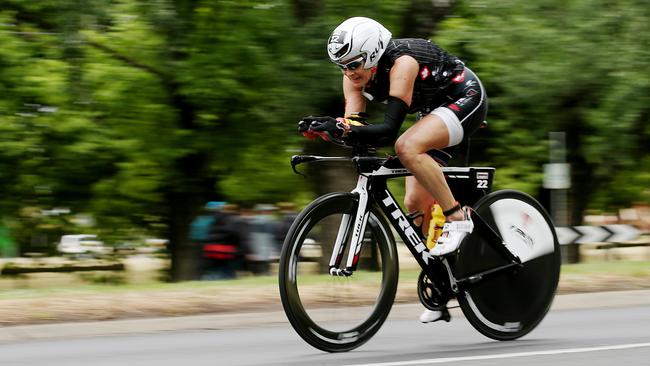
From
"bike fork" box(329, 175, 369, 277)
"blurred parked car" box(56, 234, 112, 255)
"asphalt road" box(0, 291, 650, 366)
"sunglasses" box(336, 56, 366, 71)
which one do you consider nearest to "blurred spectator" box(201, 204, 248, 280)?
"asphalt road" box(0, 291, 650, 366)

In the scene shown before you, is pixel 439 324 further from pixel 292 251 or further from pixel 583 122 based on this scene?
pixel 583 122

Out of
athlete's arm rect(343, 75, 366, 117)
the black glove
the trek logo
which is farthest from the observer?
the trek logo

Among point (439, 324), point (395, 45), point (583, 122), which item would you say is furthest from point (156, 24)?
point (395, 45)

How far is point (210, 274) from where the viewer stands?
13617 millimetres

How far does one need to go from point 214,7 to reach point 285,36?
4.87 feet

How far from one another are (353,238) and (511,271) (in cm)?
117

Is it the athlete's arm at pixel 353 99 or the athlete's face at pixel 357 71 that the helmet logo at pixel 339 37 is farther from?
the athlete's arm at pixel 353 99

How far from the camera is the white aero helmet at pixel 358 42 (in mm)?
5738

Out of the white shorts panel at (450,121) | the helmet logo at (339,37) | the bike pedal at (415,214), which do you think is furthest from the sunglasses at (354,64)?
the bike pedal at (415,214)

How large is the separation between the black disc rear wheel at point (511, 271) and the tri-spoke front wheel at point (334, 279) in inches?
21.7

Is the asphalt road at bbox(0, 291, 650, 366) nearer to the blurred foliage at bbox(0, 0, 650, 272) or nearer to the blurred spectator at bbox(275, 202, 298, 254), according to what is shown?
the blurred spectator at bbox(275, 202, 298, 254)

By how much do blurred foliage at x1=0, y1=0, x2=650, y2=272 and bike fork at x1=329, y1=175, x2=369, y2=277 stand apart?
8263 mm

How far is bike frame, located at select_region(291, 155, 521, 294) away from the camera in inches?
236

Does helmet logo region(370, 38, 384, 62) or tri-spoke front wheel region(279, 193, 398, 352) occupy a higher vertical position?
helmet logo region(370, 38, 384, 62)
